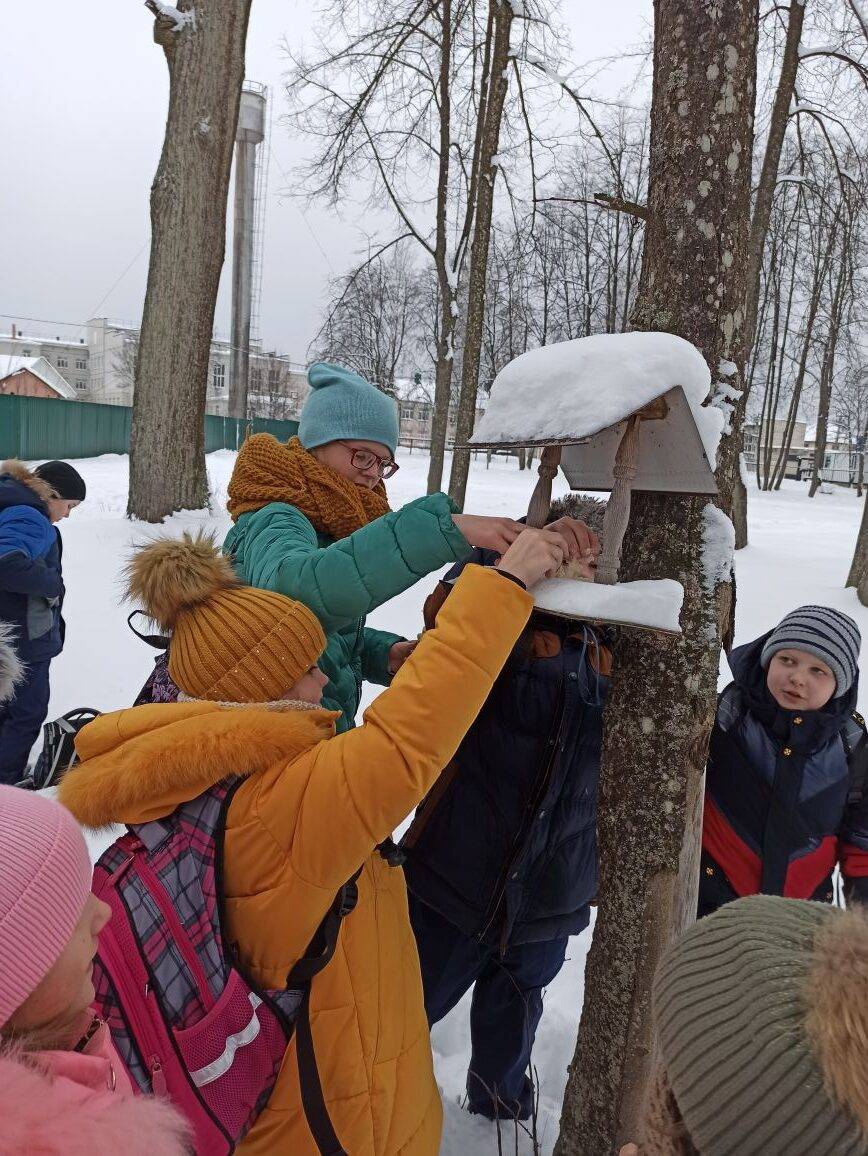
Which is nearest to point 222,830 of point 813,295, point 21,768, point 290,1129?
point 290,1129

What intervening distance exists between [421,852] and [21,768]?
259 cm

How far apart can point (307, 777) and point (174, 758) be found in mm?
212

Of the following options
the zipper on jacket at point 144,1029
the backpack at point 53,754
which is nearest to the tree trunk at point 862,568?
the backpack at point 53,754

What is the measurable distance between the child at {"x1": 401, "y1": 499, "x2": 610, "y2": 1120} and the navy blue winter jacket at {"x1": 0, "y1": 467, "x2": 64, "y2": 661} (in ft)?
7.56

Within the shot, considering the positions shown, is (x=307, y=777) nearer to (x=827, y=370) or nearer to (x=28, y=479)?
(x=28, y=479)

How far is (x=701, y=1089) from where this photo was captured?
69cm

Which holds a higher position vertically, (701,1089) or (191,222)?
(191,222)

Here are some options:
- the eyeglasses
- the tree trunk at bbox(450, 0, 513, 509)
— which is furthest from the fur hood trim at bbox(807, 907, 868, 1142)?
the tree trunk at bbox(450, 0, 513, 509)

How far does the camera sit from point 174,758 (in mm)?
1116

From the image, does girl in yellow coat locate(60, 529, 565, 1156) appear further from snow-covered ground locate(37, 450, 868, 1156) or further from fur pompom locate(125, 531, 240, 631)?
snow-covered ground locate(37, 450, 868, 1156)

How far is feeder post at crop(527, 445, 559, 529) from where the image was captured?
1.35 meters

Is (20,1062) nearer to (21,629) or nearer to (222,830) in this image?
(222,830)

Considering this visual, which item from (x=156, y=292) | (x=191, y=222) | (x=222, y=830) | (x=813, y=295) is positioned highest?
(x=813, y=295)

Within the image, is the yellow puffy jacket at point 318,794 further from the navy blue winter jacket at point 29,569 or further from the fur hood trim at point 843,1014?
the navy blue winter jacket at point 29,569
